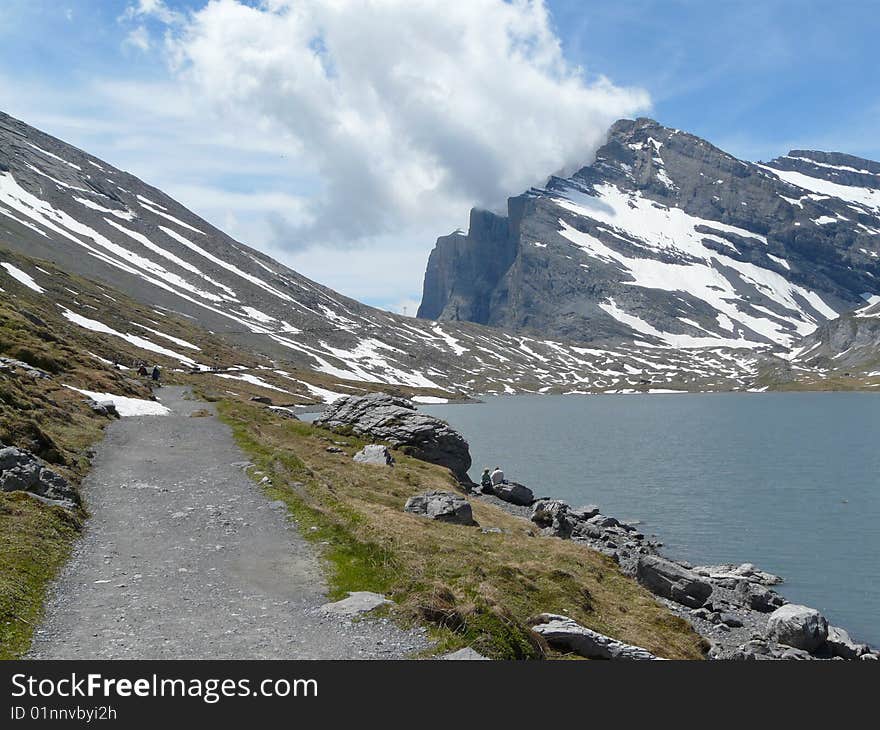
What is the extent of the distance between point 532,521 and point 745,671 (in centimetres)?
3585

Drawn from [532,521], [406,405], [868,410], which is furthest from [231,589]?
[868,410]

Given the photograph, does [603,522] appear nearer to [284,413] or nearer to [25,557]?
[284,413]

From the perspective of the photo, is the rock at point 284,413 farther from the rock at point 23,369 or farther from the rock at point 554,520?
the rock at point 554,520

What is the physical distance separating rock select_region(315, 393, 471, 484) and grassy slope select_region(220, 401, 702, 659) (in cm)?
1710

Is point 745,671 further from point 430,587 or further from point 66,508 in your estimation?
point 66,508

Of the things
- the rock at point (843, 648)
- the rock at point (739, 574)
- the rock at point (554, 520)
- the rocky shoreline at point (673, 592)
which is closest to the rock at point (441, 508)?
the rocky shoreline at point (673, 592)

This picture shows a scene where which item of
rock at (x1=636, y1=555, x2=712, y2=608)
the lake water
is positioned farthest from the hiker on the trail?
rock at (x1=636, y1=555, x2=712, y2=608)

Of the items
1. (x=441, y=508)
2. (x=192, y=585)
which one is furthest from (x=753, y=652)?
(x=192, y=585)

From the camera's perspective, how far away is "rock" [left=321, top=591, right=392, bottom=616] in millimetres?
14367

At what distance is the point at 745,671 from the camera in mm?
10859

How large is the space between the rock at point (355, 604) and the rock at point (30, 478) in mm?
12357

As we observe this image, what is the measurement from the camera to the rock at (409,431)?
56.2 metres

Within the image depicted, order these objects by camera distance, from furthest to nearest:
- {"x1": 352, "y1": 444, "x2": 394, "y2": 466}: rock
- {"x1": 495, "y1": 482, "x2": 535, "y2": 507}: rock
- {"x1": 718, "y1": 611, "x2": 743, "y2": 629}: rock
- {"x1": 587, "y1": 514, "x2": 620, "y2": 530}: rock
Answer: {"x1": 495, "y1": 482, "x2": 535, "y2": 507}: rock → {"x1": 587, "y1": 514, "x2": 620, "y2": 530}: rock → {"x1": 352, "y1": 444, "x2": 394, "y2": 466}: rock → {"x1": 718, "y1": 611, "x2": 743, "y2": 629}: rock

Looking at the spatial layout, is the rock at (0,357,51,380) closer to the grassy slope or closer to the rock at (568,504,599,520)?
the grassy slope
